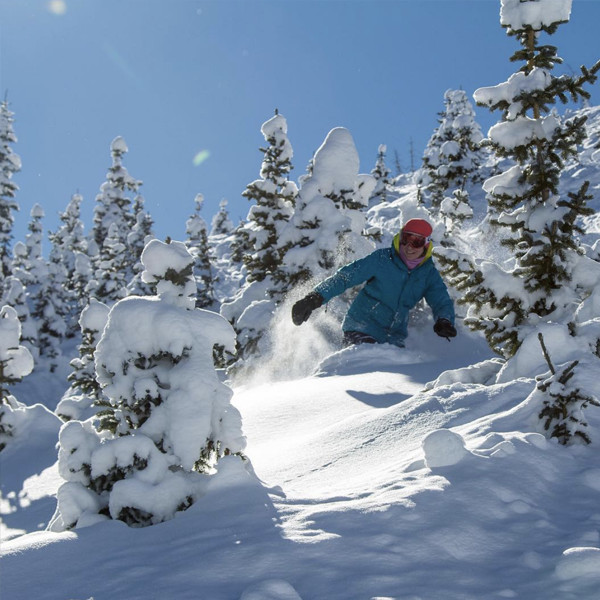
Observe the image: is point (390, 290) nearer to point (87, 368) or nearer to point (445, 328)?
point (445, 328)

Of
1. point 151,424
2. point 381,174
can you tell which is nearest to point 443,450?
point 151,424

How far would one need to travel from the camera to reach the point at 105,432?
4.35m

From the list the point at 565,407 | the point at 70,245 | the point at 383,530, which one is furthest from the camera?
the point at 70,245

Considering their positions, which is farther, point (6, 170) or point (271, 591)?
point (6, 170)

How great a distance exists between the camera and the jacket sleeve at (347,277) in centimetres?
768

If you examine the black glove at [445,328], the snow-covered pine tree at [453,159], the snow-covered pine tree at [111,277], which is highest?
the snow-covered pine tree at [453,159]

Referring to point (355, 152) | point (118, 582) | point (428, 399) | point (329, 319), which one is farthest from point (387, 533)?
point (355, 152)

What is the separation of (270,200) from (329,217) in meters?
4.87

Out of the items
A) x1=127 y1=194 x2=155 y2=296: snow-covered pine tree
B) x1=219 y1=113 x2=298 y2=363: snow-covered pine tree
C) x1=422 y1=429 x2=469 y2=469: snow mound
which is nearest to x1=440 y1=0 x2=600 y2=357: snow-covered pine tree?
x1=422 y1=429 x2=469 y2=469: snow mound

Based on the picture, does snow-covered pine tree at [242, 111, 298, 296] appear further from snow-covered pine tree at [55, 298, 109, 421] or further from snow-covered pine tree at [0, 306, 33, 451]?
snow-covered pine tree at [0, 306, 33, 451]

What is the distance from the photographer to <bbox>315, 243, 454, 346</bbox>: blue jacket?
25.5ft

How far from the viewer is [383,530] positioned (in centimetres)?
257

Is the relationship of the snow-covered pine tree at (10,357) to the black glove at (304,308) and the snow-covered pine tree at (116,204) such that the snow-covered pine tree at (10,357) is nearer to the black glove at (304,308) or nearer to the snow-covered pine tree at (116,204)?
the black glove at (304,308)

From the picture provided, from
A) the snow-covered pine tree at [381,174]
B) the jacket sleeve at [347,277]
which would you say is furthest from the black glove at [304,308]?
the snow-covered pine tree at [381,174]
